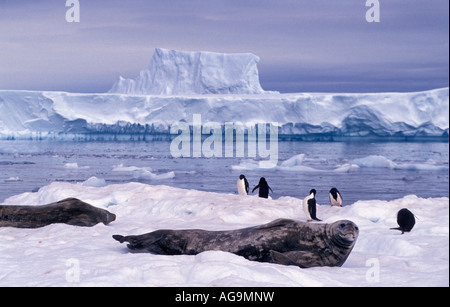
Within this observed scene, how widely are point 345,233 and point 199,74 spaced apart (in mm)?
33644

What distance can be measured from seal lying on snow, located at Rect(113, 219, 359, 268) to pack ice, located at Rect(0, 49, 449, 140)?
91.2ft

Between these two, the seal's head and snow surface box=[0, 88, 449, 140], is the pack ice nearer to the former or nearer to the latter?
snow surface box=[0, 88, 449, 140]

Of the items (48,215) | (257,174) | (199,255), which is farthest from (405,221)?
(257,174)

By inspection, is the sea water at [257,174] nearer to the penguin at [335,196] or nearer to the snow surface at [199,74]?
the penguin at [335,196]

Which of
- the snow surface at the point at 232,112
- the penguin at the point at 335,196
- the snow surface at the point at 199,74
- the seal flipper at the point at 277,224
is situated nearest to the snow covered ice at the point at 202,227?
the penguin at the point at 335,196

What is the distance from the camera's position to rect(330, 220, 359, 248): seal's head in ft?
15.5

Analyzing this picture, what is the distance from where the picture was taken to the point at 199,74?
124 feet

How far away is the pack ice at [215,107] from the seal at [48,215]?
26.7 metres

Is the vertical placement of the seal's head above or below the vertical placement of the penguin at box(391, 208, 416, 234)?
above

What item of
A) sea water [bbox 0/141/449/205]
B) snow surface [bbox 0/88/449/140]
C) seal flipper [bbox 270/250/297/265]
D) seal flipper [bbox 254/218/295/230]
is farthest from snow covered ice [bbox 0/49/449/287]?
snow surface [bbox 0/88/449/140]

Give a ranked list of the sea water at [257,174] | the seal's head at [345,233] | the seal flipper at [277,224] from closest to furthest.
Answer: the seal's head at [345,233] < the seal flipper at [277,224] < the sea water at [257,174]

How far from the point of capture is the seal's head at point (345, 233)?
15.5 feet

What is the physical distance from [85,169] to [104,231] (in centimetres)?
2012

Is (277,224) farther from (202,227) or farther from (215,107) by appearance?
(215,107)
